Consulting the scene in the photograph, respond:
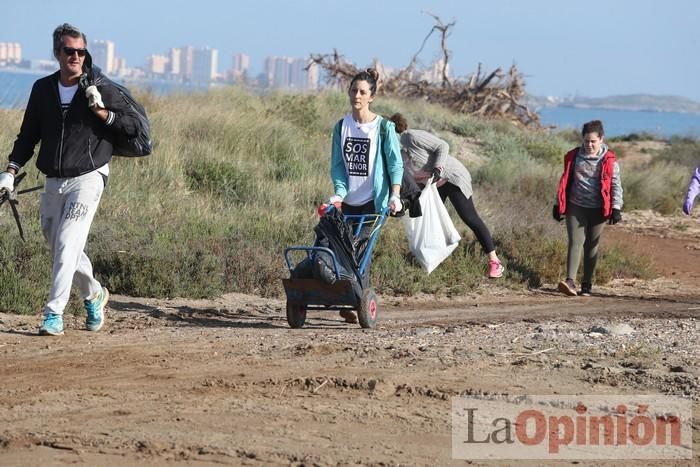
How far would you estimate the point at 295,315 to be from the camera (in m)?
9.40

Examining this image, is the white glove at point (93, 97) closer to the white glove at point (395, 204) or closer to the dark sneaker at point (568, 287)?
the white glove at point (395, 204)

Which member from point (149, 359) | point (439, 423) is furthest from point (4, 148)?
point (439, 423)

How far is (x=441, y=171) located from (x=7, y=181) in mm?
4703

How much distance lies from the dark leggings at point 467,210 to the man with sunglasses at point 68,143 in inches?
192

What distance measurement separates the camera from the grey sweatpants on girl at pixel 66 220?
819 centimetres

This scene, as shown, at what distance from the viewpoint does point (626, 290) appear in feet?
44.0

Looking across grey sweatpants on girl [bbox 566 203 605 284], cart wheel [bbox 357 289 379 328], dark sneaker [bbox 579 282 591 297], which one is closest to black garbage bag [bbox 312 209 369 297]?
cart wheel [bbox 357 289 379 328]

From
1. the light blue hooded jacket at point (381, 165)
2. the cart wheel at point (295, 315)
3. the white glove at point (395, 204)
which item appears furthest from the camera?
the cart wheel at point (295, 315)

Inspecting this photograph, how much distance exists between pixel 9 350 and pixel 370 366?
8.30 ft

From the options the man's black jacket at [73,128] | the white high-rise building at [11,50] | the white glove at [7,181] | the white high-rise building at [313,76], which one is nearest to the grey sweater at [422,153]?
the man's black jacket at [73,128]

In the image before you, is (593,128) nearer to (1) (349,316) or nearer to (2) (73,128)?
(1) (349,316)

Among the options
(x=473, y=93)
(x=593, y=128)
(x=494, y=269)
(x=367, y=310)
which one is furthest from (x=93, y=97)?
(x=473, y=93)

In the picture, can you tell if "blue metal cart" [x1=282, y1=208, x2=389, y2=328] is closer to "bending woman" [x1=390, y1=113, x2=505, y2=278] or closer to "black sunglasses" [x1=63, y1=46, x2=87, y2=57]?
"bending woman" [x1=390, y1=113, x2=505, y2=278]

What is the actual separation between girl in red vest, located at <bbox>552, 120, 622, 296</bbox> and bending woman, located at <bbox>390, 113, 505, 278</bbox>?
84 cm
